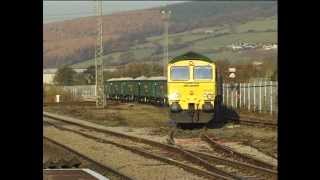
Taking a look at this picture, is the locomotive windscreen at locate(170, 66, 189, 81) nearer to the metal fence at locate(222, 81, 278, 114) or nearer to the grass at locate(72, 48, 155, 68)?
the metal fence at locate(222, 81, 278, 114)

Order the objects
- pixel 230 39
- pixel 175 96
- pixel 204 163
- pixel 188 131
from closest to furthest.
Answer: pixel 204 163 → pixel 188 131 → pixel 175 96 → pixel 230 39

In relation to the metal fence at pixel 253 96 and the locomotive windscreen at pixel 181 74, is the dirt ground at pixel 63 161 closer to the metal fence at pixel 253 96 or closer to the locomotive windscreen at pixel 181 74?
Answer: the locomotive windscreen at pixel 181 74

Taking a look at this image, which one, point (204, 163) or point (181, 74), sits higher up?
point (181, 74)

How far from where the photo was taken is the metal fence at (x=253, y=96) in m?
35.8

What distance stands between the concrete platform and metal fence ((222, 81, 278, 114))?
22.9 m

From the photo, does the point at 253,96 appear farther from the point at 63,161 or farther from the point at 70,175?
the point at 70,175

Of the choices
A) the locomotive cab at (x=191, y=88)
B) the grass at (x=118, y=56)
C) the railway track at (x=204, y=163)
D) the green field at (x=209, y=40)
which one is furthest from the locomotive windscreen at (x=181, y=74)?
the grass at (x=118, y=56)

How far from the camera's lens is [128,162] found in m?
15.0

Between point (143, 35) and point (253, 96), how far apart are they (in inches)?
4274

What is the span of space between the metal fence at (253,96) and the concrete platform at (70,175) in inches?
902

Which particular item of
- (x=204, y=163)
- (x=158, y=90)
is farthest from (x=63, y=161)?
(x=158, y=90)
